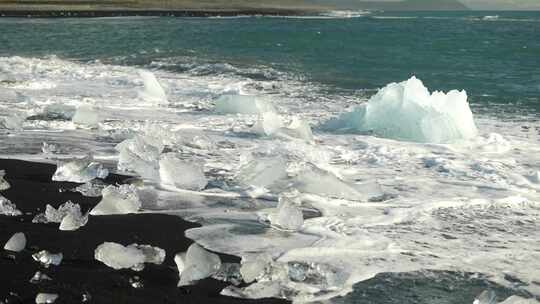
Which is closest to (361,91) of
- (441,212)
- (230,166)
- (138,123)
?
(138,123)

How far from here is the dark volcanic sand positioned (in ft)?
10.1

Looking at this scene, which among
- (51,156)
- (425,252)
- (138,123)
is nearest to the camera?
(425,252)

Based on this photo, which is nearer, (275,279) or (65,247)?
(275,279)

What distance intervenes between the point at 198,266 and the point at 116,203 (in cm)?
134

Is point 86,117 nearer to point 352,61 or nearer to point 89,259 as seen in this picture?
point 89,259

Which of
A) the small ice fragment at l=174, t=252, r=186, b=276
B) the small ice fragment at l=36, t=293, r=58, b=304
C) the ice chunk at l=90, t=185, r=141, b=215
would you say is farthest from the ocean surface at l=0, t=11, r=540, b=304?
the small ice fragment at l=36, t=293, r=58, b=304

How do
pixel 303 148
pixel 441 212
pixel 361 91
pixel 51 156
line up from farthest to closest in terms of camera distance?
1. pixel 361 91
2. pixel 303 148
3. pixel 51 156
4. pixel 441 212

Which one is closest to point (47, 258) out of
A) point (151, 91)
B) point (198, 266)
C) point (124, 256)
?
point (124, 256)

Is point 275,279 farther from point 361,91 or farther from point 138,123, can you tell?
point 361,91

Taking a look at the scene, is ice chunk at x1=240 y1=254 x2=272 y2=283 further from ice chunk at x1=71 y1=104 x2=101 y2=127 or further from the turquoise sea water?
the turquoise sea water

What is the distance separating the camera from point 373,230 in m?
4.43

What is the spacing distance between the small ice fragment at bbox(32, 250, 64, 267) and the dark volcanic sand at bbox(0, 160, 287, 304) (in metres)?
0.03

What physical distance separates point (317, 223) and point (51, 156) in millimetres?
3130

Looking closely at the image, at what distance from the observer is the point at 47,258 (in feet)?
11.3
